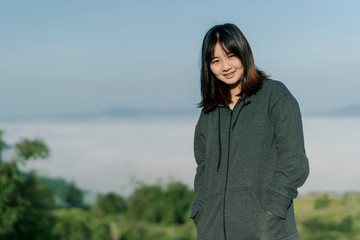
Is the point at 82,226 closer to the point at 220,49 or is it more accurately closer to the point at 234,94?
the point at 234,94

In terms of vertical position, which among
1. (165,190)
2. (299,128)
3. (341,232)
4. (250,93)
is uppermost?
(250,93)

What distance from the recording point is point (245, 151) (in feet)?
6.74

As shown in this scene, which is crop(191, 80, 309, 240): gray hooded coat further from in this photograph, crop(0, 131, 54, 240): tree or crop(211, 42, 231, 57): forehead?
crop(0, 131, 54, 240): tree

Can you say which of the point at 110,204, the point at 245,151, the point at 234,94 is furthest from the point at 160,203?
the point at 245,151

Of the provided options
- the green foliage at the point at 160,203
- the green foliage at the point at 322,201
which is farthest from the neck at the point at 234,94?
the green foliage at the point at 160,203

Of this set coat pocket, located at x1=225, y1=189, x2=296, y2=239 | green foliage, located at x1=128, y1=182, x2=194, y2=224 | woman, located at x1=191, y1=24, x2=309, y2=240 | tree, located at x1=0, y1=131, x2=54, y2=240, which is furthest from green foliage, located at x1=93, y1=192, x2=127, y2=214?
coat pocket, located at x1=225, y1=189, x2=296, y2=239

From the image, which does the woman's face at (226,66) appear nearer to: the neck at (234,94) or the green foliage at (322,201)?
the neck at (234,94)

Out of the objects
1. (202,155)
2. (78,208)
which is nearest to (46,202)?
(78,208)

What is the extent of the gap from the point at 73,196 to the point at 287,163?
13188 millimetres

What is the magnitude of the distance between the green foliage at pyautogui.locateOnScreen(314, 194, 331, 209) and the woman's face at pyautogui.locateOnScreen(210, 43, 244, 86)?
1092cm

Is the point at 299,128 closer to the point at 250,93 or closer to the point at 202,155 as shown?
the point at 250,93

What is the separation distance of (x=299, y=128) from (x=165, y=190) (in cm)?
1298

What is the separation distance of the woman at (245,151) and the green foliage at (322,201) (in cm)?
1080

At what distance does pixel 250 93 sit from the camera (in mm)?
2127
